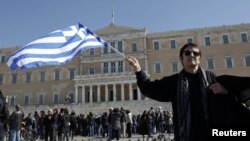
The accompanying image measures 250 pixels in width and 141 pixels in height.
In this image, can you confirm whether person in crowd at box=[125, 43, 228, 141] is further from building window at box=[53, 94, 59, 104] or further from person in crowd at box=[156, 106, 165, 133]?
building window at box=[53, 94, 59, 104]

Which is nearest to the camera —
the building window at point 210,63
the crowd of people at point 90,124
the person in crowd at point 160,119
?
the crowd of people at point 90,124

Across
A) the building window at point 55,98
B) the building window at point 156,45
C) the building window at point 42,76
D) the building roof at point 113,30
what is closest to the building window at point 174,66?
the building window at point 156,45

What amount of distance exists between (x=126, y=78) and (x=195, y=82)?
41.3 metres

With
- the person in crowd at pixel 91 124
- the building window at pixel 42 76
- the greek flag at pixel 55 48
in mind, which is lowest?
the person in crowd at pixel 91 124

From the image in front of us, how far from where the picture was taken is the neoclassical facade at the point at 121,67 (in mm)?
43344

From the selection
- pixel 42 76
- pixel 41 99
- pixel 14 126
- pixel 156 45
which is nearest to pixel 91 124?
pixel 14 126

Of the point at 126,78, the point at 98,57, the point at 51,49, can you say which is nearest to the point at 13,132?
the point at 51,49

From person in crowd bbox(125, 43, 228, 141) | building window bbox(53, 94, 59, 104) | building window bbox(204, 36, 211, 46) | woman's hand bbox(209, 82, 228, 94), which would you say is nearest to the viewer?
woman's hand bbox(209, 82, 228, 94)

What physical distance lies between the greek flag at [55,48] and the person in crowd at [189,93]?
3758 millimetres

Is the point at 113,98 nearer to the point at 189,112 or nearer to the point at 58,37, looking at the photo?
the point at 58,37

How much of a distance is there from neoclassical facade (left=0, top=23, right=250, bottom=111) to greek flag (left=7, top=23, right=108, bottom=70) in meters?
35.3

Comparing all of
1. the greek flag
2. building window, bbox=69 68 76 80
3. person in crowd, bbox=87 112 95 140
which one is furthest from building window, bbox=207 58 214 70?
the greek flag

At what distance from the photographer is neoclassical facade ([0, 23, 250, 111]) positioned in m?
43.3

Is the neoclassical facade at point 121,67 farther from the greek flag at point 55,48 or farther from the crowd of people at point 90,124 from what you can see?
the greek flag at point 55,48
